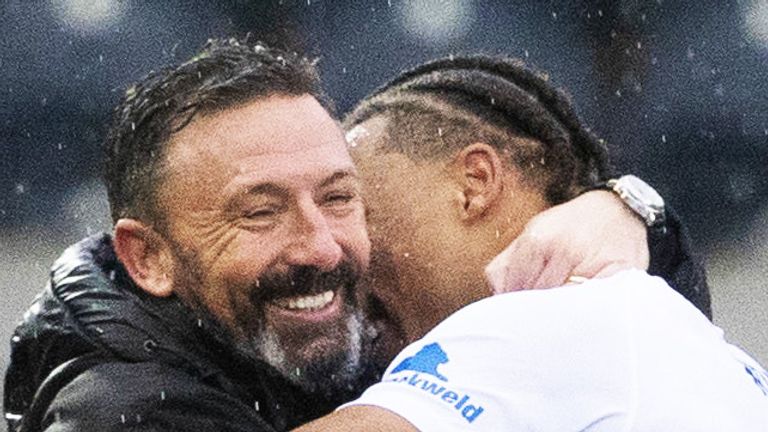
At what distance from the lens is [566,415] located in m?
2.06

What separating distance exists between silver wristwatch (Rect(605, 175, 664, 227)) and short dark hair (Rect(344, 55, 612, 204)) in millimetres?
53

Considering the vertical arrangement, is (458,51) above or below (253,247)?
below

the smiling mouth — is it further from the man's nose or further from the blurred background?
the blurred background

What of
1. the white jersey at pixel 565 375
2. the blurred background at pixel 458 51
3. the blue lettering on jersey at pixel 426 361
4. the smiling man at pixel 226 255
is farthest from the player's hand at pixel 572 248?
the blurred background at pixel 458 51

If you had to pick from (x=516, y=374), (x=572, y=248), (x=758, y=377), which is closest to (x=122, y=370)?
(x=516, y=374)

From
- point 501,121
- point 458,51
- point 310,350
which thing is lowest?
point 458,51

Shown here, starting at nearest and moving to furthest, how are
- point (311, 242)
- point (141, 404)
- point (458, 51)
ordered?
point (141, 404) < point (311, 242) < point (458, 51)

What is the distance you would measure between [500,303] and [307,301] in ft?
1.46

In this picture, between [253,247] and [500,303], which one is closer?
[500,303]

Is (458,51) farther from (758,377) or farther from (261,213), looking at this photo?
(758,377)

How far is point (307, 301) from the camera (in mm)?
2531

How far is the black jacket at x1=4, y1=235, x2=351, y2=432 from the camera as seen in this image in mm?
2230

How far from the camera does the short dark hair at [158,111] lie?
2.56m

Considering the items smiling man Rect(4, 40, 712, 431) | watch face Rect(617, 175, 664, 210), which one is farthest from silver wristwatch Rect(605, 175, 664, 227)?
smiling man Rect(4, 40, 712, 431)
